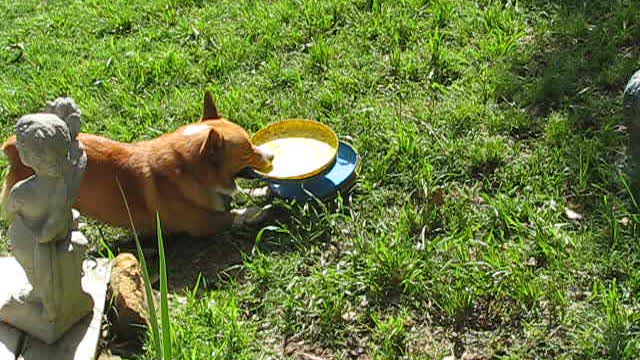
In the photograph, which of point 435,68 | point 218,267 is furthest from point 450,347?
point 435,68

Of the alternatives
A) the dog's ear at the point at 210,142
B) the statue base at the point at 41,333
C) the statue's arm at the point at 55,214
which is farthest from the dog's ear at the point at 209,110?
the statue's arm at the point at 55,214

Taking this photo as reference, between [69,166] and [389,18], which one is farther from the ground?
[69,166]

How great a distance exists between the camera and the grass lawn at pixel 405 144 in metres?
4.10

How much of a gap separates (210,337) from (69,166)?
3.63ft

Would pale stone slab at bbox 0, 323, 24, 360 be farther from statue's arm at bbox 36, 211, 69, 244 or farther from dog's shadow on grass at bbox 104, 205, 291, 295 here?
dog's shadow on grass at bbox 104, 205, 291, 295

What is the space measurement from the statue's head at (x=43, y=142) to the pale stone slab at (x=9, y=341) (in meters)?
0.90

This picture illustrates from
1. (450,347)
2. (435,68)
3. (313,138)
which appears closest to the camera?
(450,347)

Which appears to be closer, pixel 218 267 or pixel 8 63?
pixel 218 267

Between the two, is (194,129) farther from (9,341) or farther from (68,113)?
(9,341)

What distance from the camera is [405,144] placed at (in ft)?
17.0

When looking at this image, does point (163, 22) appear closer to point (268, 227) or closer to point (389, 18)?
point (389, 18)

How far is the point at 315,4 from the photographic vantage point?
6.72m

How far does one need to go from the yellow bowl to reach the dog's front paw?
223 millimetres

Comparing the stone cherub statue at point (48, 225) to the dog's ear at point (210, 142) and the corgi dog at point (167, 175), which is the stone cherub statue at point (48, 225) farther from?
the dog's ear at point (210, 142)
